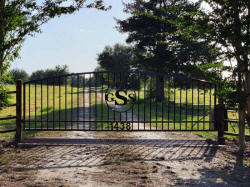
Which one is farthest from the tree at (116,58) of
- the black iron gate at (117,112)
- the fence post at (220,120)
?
the fence post at (220,120)

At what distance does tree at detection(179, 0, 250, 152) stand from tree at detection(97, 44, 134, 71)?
89.8ft

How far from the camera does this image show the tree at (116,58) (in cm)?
4162

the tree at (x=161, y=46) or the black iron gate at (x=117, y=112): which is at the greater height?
the tree at (x=161, y=46)

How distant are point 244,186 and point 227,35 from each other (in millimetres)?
3548

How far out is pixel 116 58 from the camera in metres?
50.7

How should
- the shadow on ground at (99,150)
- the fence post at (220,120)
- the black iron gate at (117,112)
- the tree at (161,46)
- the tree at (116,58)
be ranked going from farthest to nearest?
the tree at (116,58)
the tree at (161,46)
the black iron gate at (117,112)
the fence post at (220,120)
the shadow on ground at (99,150)

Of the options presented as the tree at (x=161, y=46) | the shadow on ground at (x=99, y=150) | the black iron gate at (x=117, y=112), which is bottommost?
the shadow on ground at (x=99, y=150)

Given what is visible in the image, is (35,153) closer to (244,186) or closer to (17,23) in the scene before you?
(17,23)

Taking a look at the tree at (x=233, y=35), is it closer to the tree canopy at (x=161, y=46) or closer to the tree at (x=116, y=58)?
the tree canopy at (x=161, y=46)

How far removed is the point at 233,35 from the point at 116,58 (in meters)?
44.4

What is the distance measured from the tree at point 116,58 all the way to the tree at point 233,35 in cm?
2738

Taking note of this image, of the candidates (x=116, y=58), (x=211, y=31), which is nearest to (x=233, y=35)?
(x=211, y=31)

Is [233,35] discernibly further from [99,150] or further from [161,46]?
[161,46]

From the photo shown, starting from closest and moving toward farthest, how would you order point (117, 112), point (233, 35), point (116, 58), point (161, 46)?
point (233, 35) < point (117, 112) < point (161, 46) < point (116, 58)
